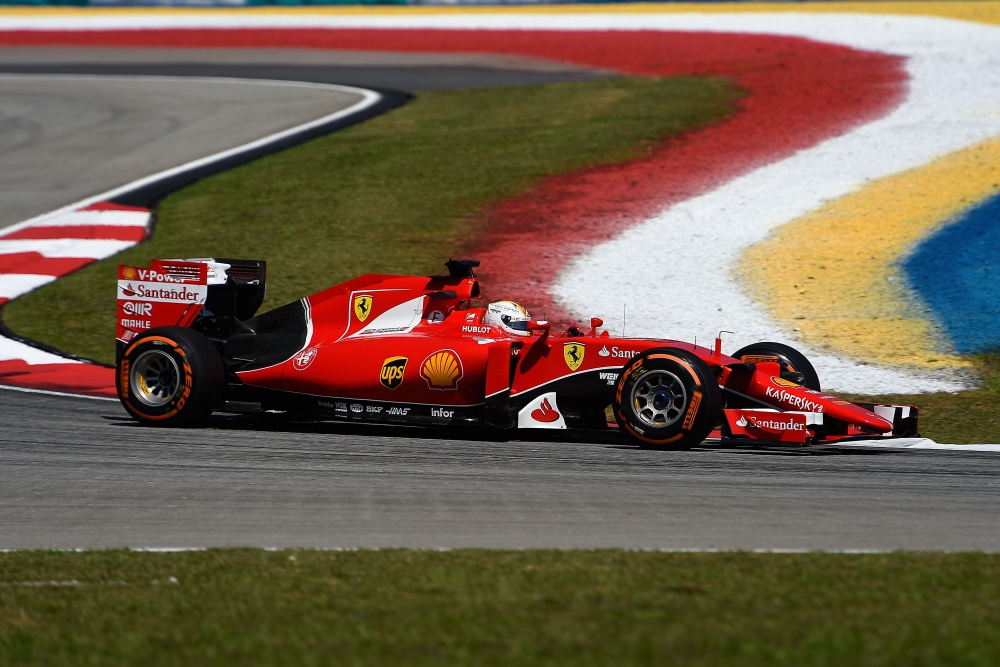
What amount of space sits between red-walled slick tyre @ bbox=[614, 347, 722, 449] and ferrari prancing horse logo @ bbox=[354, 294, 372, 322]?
2.28m

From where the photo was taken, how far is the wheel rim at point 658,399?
30.8 feet

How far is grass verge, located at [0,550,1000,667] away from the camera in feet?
15.3

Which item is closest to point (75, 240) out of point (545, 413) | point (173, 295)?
point (173, 295)

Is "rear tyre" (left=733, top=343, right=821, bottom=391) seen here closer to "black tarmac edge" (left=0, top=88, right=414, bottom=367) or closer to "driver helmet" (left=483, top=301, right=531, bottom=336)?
"driver helmet" (left=483, top=301, right=531, bottom=336)

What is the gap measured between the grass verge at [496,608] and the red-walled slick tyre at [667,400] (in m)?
3.12

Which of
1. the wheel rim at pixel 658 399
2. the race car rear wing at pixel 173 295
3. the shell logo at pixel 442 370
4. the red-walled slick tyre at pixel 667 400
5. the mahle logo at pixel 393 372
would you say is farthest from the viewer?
the race car rear wing at pixel 173 295

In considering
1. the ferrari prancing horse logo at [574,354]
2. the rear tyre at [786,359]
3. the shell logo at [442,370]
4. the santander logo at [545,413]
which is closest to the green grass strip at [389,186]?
the shell logo at [442,370]

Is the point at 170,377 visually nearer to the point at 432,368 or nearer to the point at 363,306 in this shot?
the point at 363,306

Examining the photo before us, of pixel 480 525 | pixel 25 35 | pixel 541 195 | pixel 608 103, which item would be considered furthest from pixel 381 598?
pixel 25 35

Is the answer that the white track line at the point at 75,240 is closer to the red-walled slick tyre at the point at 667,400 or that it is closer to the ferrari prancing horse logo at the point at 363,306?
the ferrari prancing horse logo at the point at 363,306

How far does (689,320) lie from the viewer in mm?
14352

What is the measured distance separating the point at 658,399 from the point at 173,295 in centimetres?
434

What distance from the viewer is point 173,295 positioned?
11.4m

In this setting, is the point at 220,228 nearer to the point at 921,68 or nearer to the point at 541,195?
the point at 541,195
